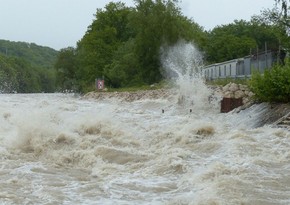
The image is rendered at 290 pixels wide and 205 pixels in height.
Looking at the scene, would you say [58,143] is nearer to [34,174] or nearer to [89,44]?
[34,174]

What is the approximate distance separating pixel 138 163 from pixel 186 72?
2523 centimetres

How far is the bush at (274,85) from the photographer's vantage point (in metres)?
16.9

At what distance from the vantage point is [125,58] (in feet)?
181

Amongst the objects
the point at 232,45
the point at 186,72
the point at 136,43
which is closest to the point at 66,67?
the point at 136,43

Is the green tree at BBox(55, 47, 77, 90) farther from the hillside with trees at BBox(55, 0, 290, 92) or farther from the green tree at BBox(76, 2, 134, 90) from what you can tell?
the green tree at BBox(76, 2, 134, 90)

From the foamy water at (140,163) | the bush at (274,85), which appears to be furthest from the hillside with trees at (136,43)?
the foamy water at (140,163)

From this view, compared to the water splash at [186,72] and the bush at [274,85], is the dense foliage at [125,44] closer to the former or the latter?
the water splash at [186,72]

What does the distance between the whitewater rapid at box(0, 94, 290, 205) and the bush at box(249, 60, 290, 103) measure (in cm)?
153

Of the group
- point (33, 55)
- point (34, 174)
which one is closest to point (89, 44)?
point (34, 174)

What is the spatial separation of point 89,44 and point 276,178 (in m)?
57.6

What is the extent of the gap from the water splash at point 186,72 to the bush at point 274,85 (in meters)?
5.04

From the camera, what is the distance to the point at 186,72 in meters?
34.8

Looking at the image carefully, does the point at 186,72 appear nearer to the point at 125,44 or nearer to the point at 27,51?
the point at 125,44

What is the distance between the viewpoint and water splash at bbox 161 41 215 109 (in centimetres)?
2408
